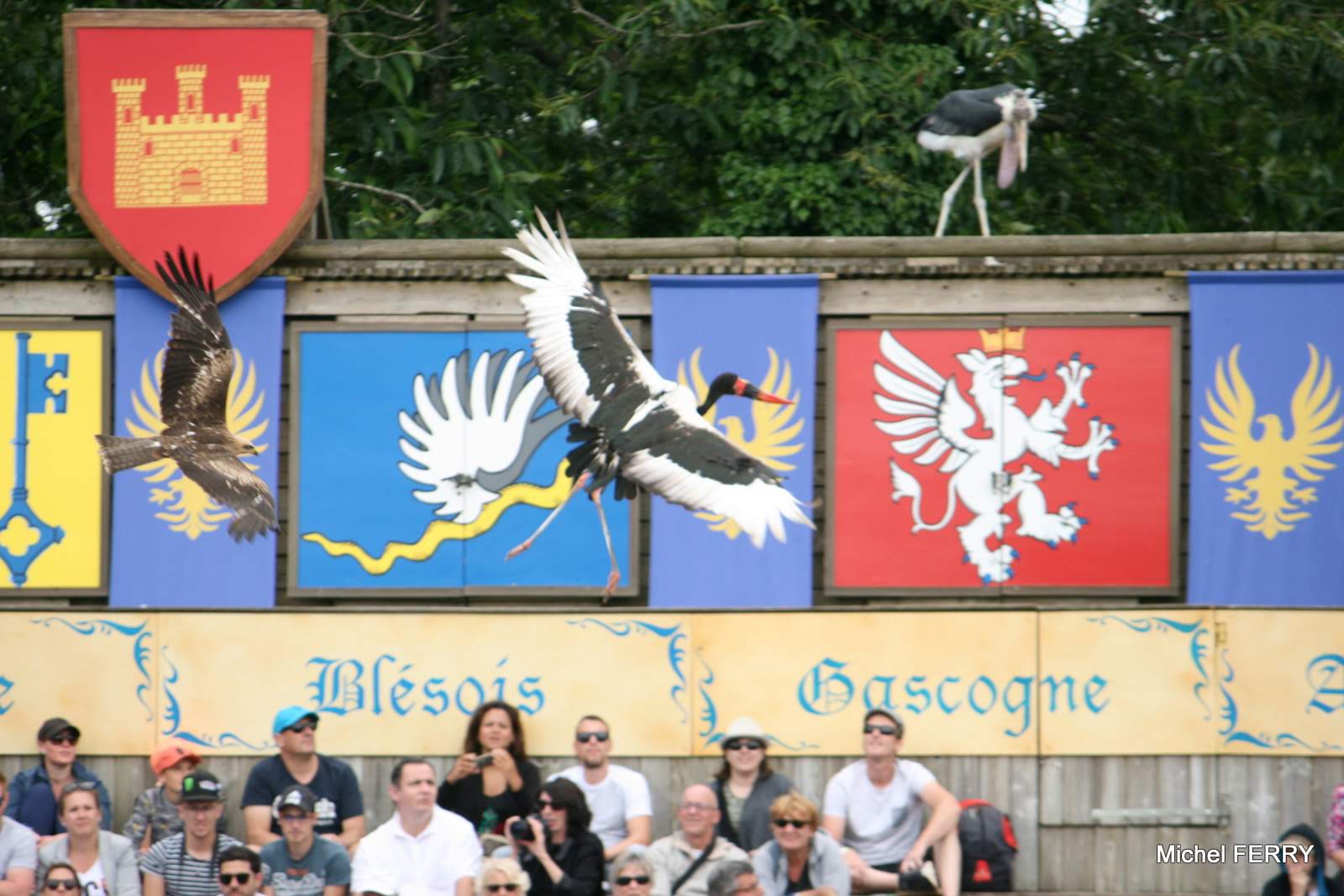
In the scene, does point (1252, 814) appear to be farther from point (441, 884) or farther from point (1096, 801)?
point (441, 884)

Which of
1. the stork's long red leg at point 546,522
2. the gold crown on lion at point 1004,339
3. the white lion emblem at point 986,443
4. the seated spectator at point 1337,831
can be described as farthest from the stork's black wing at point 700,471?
the seated spectator at point 1337,831

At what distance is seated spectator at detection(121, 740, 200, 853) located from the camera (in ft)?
27.6

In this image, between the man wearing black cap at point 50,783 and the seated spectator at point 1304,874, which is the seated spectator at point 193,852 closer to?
the man wearing black cap at point 50,783

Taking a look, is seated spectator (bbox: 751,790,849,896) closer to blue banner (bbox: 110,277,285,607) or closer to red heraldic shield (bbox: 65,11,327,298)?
blue banner (bbox: 110,277,285,607)

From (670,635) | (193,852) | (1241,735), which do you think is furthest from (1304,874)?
(193,852)

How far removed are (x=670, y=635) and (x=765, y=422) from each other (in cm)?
103

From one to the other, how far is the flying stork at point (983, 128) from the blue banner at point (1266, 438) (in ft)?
3.41

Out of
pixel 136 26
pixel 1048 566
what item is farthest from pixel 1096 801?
pixel 136 26

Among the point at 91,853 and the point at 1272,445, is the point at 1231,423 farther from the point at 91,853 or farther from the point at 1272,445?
the point at 91,853

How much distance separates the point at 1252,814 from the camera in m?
8.85

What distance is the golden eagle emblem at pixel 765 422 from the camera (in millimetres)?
9062

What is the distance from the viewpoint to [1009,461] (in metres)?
9.05

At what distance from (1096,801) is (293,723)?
3.44 m

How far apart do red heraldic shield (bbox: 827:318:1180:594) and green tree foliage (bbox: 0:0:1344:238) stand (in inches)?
94.5
